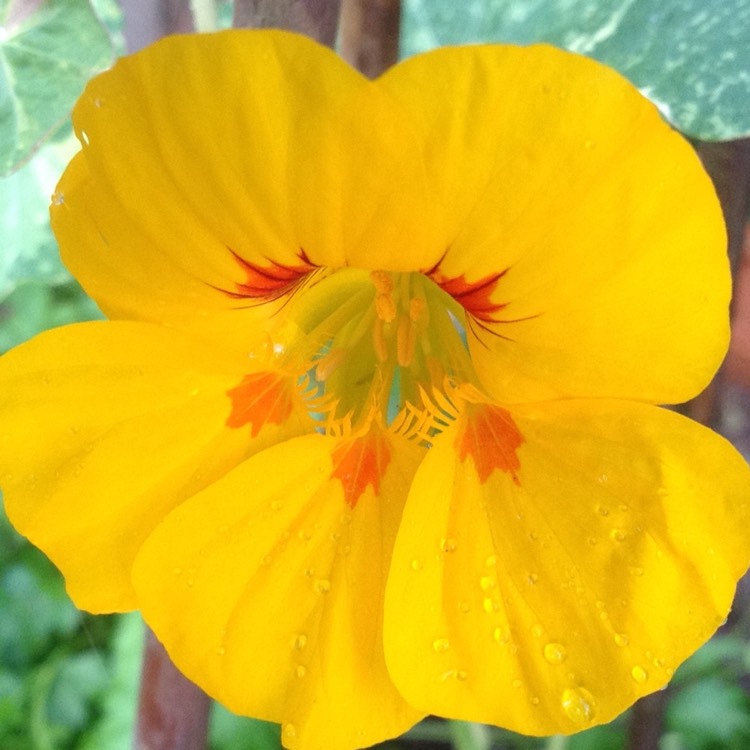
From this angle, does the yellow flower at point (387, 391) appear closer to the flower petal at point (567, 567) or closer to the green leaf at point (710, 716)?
the flower petal at point (567, 567)

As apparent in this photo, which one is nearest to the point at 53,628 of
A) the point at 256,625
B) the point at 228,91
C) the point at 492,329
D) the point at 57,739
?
the point at 57,739

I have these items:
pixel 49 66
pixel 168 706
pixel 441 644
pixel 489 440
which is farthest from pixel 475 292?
pixel 168 706

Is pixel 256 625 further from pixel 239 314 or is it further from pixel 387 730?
pixel 239 314

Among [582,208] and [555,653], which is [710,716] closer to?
[555,653]

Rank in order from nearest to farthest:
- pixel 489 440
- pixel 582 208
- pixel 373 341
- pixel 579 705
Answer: pixel 582 208, pixel 579 705, pixel 489 440, pixel 373 341

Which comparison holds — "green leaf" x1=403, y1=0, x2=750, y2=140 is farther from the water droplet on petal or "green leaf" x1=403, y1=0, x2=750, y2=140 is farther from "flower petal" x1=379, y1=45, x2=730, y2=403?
the water droplet on petal

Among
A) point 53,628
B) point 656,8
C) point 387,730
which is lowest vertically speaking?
point 53,628
